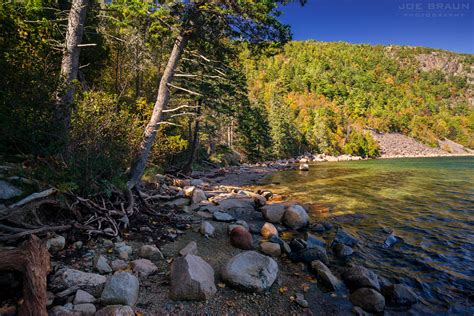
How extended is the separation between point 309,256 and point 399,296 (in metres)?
1.86

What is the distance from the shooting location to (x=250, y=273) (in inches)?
172

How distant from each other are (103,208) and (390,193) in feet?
53.4

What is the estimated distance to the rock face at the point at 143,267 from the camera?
4.33 metres

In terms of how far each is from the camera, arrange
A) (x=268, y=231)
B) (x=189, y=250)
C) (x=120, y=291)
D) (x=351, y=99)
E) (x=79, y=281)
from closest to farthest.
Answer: (x=120, y=291)
(x=79, y=281)
(x=189, y=250)
(x=268, y=231)
(x=351, y=99)

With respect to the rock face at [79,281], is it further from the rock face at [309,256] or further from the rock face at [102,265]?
the rock face at [309,256]

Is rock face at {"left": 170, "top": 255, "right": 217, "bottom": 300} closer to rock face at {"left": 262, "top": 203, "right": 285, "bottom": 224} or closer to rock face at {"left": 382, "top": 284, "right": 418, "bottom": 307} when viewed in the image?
rock face at {"left": 382, "top": 284, "right": 418, "bottom": 307}

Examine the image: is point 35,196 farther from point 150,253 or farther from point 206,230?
point 206,230

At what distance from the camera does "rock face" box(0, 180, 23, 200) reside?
4648 mm

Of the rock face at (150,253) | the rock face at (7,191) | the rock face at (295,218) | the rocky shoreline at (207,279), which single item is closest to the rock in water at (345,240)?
the rocky shoreline at (207,279)

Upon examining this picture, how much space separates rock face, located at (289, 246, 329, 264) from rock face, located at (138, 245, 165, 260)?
3.16 m

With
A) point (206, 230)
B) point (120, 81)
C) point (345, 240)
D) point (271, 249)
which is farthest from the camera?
point (120, 81)

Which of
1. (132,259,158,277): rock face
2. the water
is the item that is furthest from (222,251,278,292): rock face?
the water

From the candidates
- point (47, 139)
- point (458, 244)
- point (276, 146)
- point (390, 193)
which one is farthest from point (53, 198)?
point (276, 146)

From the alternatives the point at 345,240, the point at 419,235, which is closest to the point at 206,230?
the point at 345,240
